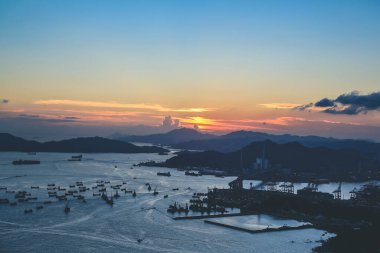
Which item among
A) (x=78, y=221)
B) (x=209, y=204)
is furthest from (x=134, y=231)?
(x=209, y=204)

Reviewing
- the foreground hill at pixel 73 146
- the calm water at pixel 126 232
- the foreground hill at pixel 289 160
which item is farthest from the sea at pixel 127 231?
the foreground hill at pixel 73 146

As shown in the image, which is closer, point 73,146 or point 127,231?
point 127,231

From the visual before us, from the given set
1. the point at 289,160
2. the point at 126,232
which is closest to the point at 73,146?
the point at 289,160

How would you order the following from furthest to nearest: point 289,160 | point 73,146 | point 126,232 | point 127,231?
point 73,146, point 289,160, point 127,231, point 126,232

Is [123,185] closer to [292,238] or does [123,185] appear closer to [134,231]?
[134,231]

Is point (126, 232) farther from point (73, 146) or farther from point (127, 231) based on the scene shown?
point (73, 146)

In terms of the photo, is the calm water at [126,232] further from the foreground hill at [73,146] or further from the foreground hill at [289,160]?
the foreground hill at [73,146]

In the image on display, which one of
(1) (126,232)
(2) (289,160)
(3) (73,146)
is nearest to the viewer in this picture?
(1) (126,232)
